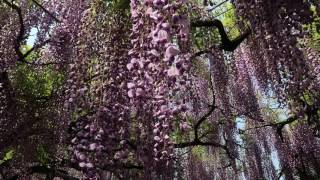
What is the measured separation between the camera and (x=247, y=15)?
521cm

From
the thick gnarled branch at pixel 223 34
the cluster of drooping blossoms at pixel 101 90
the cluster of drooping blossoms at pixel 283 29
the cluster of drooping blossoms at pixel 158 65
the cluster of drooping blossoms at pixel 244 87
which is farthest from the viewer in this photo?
the cluster of drooping blossoms at pixel 244 87

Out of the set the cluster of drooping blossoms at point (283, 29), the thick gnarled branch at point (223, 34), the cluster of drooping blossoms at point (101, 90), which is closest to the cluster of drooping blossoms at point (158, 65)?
the cluster of drooping blossoms at point (101, 90)

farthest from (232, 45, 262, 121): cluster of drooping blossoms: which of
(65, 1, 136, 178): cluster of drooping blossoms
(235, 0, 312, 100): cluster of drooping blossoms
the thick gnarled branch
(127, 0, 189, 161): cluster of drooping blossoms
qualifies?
(127, 0, 189, 161): cluster of drooping blossoms

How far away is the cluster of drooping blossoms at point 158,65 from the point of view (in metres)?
3.64

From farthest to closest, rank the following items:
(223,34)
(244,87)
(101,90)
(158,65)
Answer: (244,87) < (223,34) < (101,90) < (158,65)

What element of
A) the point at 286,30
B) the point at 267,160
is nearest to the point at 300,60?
the point at 286,30

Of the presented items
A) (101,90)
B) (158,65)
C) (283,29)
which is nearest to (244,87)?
(283,29)

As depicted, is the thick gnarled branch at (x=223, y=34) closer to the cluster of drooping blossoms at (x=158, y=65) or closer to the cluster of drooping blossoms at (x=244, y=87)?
the cluster of drooping blossoms at (x=244, y=87)

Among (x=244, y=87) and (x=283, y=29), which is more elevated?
(x=244, y=87)

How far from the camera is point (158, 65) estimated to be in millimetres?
3838

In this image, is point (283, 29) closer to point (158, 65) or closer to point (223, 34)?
point (158, 65)

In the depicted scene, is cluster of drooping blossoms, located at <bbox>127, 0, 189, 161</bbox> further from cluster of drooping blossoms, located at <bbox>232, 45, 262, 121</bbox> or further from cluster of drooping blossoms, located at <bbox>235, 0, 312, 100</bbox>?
cluster of drooping blossoms, located at <bbox>232, 45, 262, 121</bbox>

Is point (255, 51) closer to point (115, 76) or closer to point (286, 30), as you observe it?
point (286, 30)

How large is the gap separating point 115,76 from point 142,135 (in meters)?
1.19
